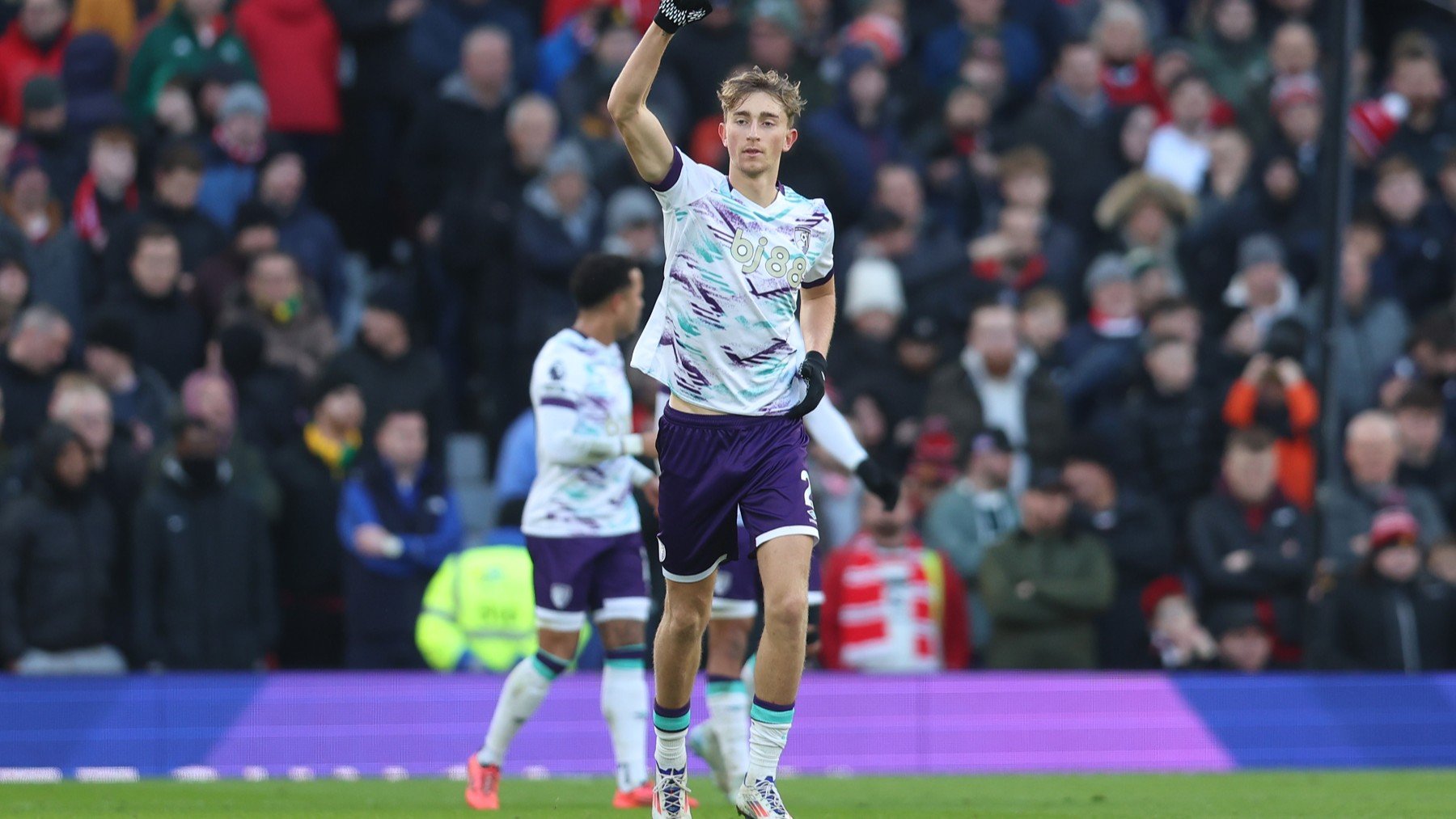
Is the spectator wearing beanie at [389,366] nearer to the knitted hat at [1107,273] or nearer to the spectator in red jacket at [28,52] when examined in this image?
the spectator in red jacket at [28,52]

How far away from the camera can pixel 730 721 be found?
1098cm

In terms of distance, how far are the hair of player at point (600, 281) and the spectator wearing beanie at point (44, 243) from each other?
629cm

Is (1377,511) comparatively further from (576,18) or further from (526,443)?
(576,18)

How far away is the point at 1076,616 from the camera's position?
14.9 m

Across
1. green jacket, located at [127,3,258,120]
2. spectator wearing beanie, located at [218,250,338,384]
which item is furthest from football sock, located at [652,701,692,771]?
green jacket, located at [127,3,258,120]

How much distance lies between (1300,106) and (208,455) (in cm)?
995

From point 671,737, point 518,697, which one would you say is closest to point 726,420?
point 671,737

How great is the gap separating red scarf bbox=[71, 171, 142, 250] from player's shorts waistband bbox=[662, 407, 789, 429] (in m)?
9.03

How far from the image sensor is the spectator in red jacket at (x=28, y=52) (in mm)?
17469

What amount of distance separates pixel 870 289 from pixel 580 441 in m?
6.20

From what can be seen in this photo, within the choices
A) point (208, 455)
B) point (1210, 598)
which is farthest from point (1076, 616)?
point (208, 455)

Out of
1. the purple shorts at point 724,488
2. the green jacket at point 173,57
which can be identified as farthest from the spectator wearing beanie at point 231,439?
the purple shorts at point 724,488

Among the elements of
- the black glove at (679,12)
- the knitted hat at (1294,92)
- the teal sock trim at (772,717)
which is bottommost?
the teal sock trim at (772,717)

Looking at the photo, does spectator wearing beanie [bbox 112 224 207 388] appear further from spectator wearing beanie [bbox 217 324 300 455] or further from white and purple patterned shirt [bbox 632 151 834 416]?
white and purple patterned shirt [bbox 632 151 834 416]
